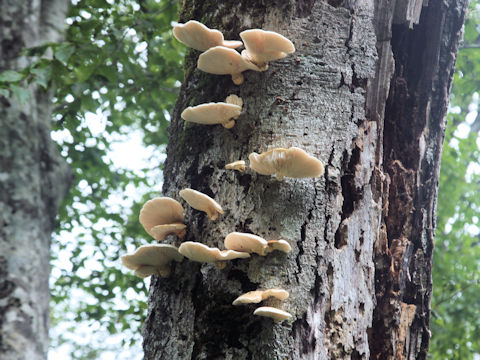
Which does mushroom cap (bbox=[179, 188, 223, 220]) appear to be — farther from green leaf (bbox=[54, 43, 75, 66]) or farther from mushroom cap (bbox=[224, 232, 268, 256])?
green leaf (bbox=[54, 43, 75, 66])

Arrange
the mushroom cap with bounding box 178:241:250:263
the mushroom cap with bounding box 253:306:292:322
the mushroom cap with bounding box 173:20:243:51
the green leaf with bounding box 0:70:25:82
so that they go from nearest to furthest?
the mushroom cap with bounding box 253:306:292:322 < the mushroom cap with bounding box 178:241:250:263 < the mushroom cap with bounding box 173:20:243:51 < the green leaf with bounding box 0:70:25:82

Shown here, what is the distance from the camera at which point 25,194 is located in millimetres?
5246

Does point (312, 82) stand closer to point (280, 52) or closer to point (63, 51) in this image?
point (280, 52)

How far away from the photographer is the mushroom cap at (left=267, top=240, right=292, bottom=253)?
1857mm

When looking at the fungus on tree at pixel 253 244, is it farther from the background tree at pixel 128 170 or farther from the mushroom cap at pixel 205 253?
the background tree at pixel 128 170

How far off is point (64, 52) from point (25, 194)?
183 centimetres

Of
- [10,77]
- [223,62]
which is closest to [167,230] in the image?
[223,62]

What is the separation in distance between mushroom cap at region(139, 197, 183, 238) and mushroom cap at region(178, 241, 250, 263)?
321mm

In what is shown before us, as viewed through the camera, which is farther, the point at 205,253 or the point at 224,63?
the point at 224,63

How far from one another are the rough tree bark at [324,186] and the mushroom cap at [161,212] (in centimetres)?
7

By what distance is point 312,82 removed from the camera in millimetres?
2268

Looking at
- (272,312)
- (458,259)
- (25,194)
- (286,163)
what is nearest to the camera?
(272,312)

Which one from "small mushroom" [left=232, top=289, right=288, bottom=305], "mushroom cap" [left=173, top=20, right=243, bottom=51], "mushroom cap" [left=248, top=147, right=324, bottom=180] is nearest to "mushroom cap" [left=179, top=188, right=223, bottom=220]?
"mushroom cap" [left=248, top=147, right=324, bottom=180]

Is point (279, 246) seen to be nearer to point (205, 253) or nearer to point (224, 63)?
point (205, 253)
